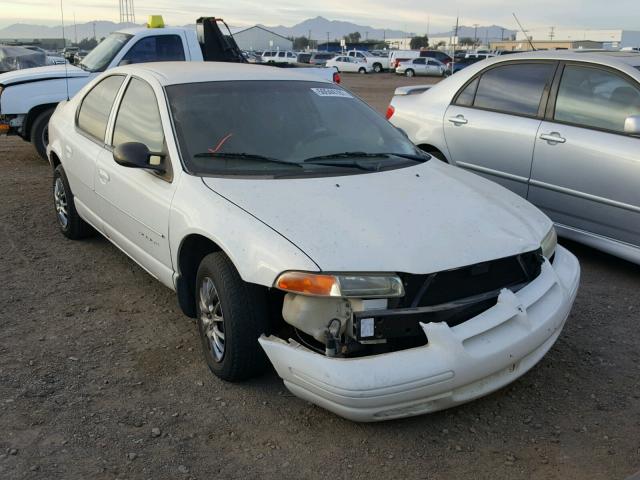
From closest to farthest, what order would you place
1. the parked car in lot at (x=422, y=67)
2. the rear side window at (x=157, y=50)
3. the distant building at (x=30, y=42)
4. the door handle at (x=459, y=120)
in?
the door handle at (x=459, y=120) → the rear side window at (x=157, y=50) → the distant building at (x=30, y=42) → the parked car in lot at (x=422, y=67)

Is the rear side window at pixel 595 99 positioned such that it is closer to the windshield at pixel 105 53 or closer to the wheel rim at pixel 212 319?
the wheel rim at pixel 212 319

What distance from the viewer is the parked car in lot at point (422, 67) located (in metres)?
46.5

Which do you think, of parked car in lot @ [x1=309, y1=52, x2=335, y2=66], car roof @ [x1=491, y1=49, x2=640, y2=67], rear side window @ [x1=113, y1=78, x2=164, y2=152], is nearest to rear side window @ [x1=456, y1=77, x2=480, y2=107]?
car roof @ [x1=491, y1=49, x2=640, y2=67]

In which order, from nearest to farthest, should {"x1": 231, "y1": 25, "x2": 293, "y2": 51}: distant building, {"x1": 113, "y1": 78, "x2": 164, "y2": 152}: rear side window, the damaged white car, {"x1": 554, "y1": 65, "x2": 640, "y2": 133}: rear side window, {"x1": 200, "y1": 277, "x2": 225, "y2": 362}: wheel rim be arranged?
the damaged white car → {"x1": 200, "y1": 277, "x2": 225, "y2": 362}: wheel rim → {"x1": 113, "y1": 78, "x2": 164, "y2": 152}: rear side window → {"x1": 554, "y1": 65, "x2": 640, "y2": 133}: rear side window → {"x1": 231, "y1": 25, "x2": 293, "y2": 51}: distant building

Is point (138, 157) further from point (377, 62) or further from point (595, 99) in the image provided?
point (377, 62)

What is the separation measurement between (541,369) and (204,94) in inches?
98.9

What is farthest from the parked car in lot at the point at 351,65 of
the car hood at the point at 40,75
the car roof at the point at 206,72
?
the car roof at the point at 206,72

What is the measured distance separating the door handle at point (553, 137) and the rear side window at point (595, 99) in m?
0.15

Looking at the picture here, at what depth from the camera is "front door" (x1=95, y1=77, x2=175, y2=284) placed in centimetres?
374

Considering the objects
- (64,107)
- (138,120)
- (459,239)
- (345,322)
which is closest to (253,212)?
(345,322)

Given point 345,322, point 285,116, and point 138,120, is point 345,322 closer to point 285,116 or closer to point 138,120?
point 285,116

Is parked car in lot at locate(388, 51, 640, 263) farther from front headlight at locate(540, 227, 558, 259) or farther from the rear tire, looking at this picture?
the rear tire

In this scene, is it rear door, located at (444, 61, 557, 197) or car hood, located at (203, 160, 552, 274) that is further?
rear door, located at (444, 61, 557, 197)

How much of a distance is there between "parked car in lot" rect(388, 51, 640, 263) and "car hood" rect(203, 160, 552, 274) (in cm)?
139
